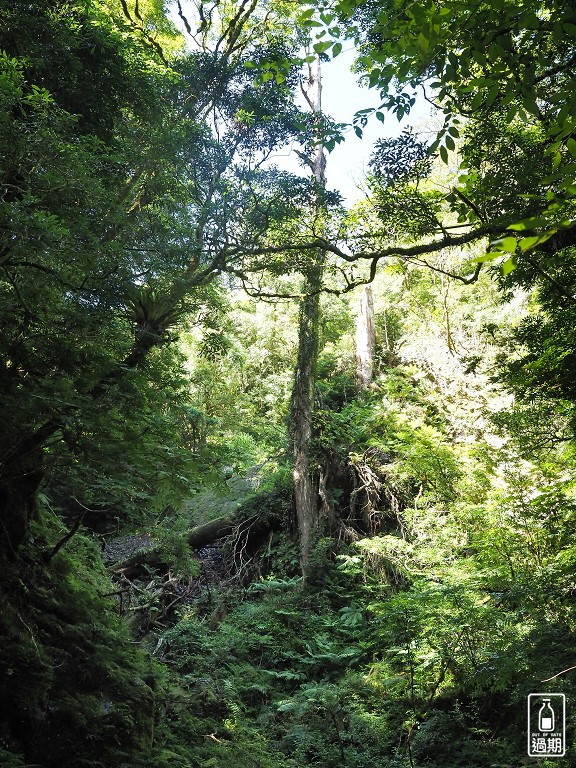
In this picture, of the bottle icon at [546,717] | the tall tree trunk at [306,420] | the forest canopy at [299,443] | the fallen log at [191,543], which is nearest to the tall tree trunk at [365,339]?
the tall tree trunk at [306,420]

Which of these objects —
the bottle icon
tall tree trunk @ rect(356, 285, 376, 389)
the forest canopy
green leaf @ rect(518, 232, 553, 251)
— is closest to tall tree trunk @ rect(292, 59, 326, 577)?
the forest canopy

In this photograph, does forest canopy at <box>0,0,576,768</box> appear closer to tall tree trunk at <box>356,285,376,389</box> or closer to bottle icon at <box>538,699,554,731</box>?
bottle icon at <box>538,699,554,731</box>

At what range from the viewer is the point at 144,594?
8.45 m

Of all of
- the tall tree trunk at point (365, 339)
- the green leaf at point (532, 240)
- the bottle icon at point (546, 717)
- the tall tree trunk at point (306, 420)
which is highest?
the tall tree trunk at point (365, 339)

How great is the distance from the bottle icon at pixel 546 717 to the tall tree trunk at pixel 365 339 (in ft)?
29.5

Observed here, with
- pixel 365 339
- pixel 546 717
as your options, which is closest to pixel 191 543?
pixel 365 339

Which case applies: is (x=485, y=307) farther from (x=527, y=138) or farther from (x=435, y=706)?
(x=435, y=706)

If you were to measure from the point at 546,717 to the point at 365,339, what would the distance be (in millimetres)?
Answer: 10130

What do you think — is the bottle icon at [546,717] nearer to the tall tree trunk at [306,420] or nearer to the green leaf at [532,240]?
the green leaf at [532,240]

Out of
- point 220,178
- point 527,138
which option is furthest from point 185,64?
point 527,138

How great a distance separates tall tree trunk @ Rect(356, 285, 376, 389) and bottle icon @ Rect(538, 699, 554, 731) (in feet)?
29.5

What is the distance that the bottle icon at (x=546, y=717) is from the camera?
445cm

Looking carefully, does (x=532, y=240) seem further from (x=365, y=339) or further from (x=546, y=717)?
(x=365, y=339)

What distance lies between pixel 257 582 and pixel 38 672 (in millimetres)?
6531
